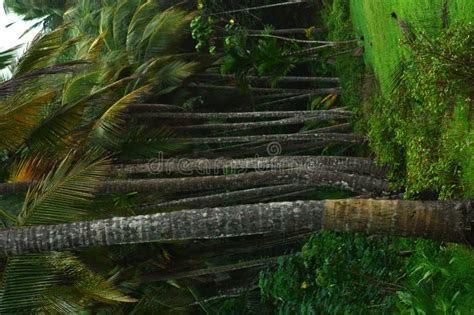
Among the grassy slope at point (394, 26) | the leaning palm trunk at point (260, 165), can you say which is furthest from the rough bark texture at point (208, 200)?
the grassy slope at point (394, 26)

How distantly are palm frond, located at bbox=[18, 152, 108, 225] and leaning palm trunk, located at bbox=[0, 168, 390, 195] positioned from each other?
217 centimetres

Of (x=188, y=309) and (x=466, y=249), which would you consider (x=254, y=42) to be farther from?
(x=466, y=249)

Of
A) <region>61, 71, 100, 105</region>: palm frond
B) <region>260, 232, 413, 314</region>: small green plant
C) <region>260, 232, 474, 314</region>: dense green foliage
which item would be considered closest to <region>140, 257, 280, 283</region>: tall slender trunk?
<region>260, 232, 474, 314</region>: dense green foliage

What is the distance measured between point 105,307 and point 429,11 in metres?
6.86

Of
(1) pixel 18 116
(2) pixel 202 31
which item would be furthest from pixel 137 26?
(1) pixel 18 116

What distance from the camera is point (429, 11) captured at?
8.98m

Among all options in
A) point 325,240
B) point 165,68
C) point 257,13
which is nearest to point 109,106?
point 165,68

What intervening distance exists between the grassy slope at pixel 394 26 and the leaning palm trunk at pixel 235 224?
1740 mm

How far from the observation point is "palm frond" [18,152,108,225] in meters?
6.31

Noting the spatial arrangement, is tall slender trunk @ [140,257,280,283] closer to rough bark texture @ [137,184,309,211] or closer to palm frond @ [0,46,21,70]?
rough bark texture @ [137,184,309,211]

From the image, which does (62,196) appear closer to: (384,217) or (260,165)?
(384,217)

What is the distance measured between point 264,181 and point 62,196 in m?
4.31

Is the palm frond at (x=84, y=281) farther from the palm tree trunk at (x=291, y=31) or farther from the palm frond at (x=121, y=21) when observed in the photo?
the palm tree trunk at (x=291, y=31)

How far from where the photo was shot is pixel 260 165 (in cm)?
1109
